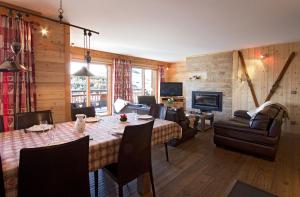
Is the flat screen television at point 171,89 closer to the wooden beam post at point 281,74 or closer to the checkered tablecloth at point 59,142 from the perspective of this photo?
the wooden beam post at point 281,74

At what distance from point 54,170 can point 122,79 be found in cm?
551

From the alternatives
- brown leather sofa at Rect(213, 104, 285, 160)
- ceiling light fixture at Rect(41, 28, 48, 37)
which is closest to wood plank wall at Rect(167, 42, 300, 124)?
brown leather sofa at Rect(213, 104, 285, 160)

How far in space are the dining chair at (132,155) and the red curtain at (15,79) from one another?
6.23 feet

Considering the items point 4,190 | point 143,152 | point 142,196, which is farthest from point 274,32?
point 4,190

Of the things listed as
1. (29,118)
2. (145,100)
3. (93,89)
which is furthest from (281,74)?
(29,118)

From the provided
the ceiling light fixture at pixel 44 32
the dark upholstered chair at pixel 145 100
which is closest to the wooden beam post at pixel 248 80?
the dark upholstered chair at pixel 145 100

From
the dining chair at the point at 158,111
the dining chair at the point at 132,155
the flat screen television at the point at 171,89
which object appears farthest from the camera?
the flat screen television at the point at 171,89

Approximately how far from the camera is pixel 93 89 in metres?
6.18

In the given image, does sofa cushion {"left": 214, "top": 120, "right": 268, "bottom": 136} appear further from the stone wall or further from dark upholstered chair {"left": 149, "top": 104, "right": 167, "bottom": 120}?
the stone wall

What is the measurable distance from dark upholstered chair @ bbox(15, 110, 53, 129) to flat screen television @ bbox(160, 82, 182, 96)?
5.49 metres

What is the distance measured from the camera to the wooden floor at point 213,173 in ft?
7.41

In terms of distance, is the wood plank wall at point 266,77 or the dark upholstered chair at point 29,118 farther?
the wood plank wall at point 266,77

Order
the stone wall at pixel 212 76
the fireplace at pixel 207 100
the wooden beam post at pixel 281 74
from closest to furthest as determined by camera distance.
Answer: the wooden beam post at pixel 281 74 < the stone wall at pixel 212 76 < the fireplace at pixel 207 100

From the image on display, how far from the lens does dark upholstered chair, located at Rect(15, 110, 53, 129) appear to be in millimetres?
2229
